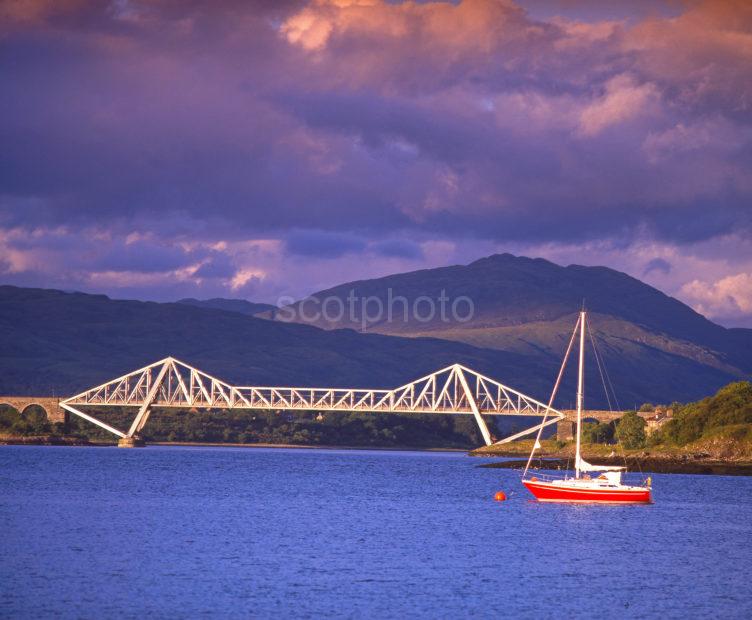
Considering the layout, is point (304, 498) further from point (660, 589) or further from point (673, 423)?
point (673, 423)

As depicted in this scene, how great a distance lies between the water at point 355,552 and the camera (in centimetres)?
4469

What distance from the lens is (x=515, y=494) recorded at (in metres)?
101

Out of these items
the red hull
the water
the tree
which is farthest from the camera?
the tree

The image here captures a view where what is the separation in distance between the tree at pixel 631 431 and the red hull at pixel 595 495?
68.5m

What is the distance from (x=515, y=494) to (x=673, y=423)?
179 ft

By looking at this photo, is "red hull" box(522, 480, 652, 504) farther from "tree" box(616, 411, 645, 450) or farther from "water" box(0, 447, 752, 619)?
"tree" box(616, 411, 645, 450)

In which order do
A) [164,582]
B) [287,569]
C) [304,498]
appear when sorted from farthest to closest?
[304,498] < [287,569] < [164,582]

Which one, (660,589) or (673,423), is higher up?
(673,423)

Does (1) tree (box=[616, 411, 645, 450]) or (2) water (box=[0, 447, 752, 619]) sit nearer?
(2) water (box=[0, 447, 752, 619])

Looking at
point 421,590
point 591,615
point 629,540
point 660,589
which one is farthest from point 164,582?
point 629,540

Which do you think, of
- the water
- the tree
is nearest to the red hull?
the water

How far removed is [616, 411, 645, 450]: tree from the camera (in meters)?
157

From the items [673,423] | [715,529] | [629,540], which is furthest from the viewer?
[673,423]

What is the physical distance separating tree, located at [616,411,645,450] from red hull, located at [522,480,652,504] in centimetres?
6851
